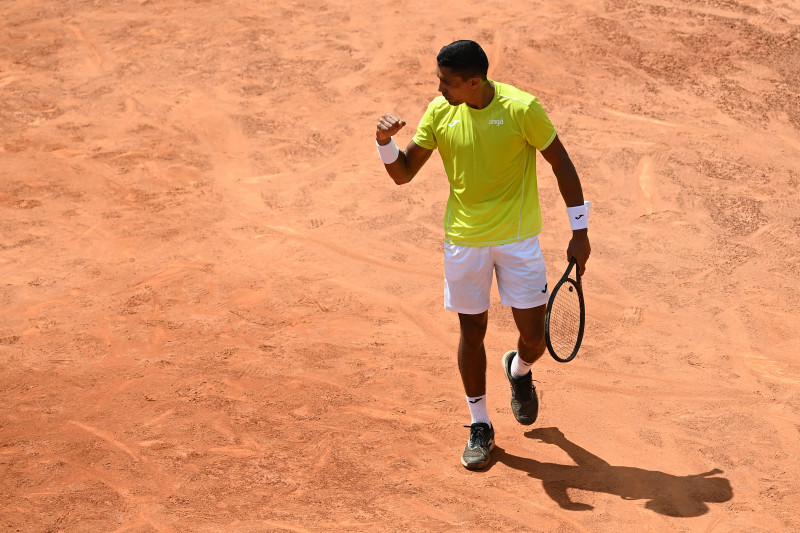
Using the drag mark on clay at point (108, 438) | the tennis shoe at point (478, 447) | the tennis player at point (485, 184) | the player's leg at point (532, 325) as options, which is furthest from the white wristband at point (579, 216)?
the drag mark on clay at point (108, 438)

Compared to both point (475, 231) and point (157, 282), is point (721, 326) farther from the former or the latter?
point (157, 282)

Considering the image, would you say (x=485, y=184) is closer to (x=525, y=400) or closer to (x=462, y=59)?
(x=462, y=59)

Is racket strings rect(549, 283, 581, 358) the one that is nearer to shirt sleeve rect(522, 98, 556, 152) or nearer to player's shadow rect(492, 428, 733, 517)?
player's shadow rect(492, 428, 733, 517)

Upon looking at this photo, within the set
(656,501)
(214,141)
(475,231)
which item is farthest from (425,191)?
(656,501)

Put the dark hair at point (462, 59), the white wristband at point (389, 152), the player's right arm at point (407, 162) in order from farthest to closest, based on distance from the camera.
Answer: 1. the player's right arm at point (407, 162)
2. the white wristband at point (389, 152)
3. the dark hair at point (462, 59)

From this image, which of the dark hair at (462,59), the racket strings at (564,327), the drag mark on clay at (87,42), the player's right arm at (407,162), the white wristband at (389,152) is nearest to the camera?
the dark hair at (462,59)

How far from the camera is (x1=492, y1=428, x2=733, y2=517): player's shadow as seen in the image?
17.1 ft

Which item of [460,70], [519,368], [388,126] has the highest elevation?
[460,70]

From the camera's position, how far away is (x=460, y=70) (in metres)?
4.82

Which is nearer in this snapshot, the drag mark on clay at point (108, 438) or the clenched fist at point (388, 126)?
the clenched fist at point (388, 126)

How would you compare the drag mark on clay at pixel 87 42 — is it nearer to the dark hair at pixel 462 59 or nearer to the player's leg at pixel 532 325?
the dark hair at pixel 462 59

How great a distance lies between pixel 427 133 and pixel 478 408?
5.65 feet

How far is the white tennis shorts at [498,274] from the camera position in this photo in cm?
521

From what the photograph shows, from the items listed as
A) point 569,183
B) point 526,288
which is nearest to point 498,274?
point 526,288
